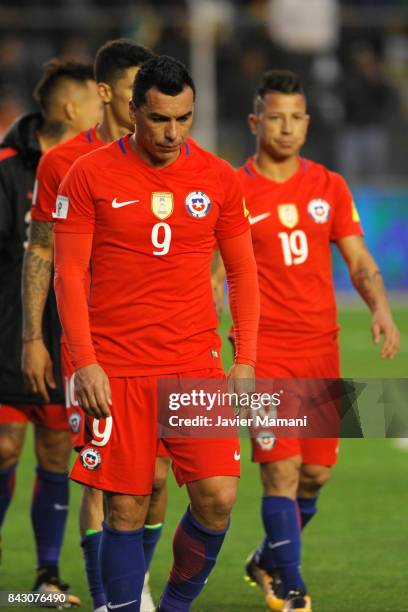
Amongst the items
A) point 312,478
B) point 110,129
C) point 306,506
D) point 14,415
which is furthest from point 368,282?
point 14,415

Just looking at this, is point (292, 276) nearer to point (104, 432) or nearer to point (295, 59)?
point (104, 432)

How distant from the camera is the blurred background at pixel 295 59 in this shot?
66.0 feet

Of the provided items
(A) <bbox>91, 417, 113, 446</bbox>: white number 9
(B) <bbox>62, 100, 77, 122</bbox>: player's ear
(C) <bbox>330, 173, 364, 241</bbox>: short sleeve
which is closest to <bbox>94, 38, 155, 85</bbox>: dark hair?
(B) <bbox>62, 100, 77, 122</bbox>: player's ear

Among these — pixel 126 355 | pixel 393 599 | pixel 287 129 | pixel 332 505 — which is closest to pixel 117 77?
pixel 287 129

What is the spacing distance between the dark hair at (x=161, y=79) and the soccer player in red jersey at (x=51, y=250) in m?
0.91

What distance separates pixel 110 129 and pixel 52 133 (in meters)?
0.91

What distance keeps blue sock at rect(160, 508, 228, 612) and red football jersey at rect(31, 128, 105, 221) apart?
1397 millimetres

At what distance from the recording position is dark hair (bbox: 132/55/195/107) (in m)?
4.96

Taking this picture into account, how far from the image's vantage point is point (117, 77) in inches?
235

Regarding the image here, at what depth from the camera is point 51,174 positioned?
592 cm

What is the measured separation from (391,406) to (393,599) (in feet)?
5.68

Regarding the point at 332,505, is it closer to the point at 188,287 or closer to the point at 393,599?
the point at 393,599

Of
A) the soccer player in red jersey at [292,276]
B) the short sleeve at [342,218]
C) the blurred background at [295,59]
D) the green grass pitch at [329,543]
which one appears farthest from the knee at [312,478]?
the blurred background at [295,59]

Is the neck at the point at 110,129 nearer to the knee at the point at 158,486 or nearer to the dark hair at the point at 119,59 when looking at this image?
the dark hair at the point at 119,59
